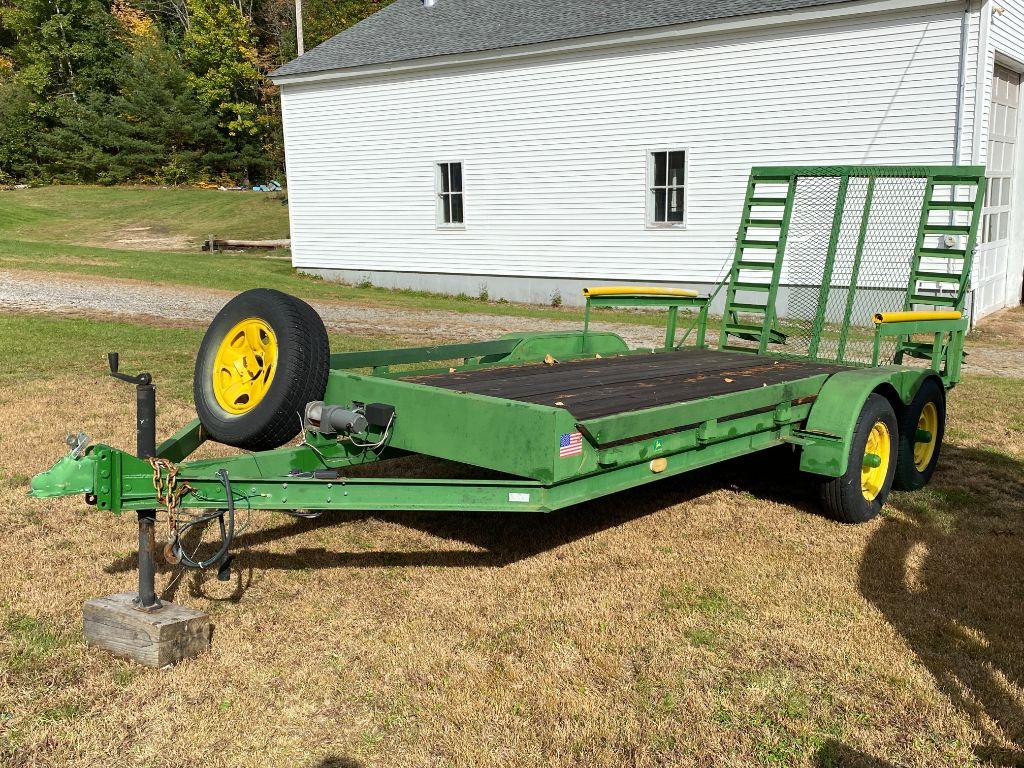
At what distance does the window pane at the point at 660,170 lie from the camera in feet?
58.9

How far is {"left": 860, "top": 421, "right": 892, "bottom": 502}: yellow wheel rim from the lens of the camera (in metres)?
5.91

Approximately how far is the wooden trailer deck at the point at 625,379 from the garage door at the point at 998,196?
10302 mm

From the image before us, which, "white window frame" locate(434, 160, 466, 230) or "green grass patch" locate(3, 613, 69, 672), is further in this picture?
"white window frame" locate(434, 160, 466, 230)

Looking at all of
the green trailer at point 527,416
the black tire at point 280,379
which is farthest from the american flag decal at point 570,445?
the black tire at point 280,379

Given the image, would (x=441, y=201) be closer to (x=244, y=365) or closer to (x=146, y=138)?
(x=244, y=365)

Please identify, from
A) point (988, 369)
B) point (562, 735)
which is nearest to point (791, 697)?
point (562, 735)

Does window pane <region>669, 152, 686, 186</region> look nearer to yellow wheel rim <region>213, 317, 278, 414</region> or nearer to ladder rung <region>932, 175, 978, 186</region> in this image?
ladder rung <region>932, 175, 978, 186</region>

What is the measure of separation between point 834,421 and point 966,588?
116cm

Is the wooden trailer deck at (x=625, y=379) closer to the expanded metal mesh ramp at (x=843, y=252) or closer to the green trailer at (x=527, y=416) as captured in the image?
the green trailer at (x=527, y=416)

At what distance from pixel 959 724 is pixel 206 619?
2952mm

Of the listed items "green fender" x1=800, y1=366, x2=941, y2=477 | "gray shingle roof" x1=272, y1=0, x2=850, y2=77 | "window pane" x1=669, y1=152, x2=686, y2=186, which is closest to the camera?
"green fender" x1=800, y1=366, x2=941, y2=477

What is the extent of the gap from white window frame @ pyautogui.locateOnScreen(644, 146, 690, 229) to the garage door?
4.85 metres

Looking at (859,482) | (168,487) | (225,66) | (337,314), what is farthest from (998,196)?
(225,66)

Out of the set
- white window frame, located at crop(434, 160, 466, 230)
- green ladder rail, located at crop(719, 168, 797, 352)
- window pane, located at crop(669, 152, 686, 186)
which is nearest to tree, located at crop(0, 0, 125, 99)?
white window frame, located at crop(434, 160, 466, 230)
